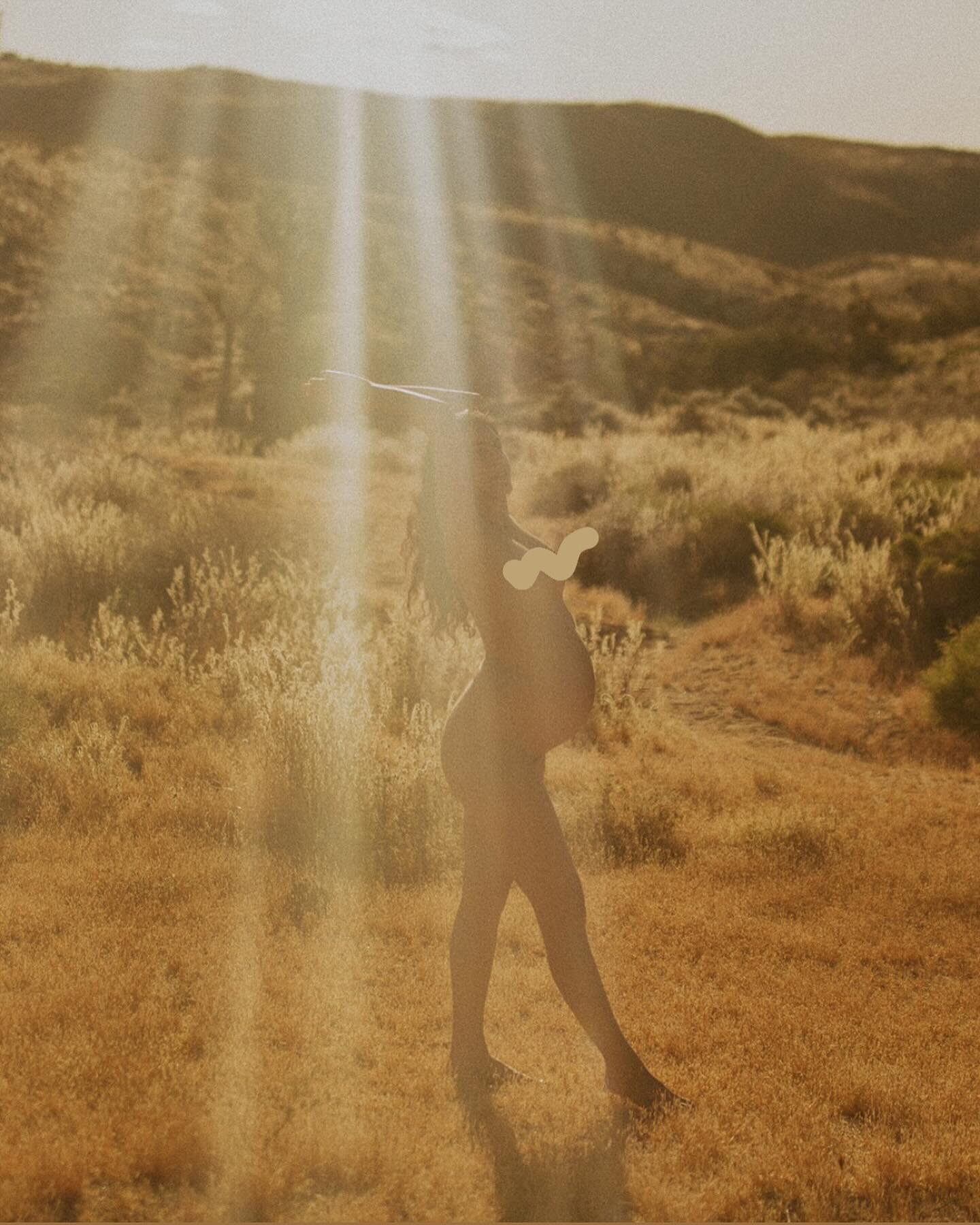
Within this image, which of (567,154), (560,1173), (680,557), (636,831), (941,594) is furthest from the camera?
(567,154)

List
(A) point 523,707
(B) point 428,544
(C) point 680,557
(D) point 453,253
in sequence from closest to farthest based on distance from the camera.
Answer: (A) point 523,707
(B) point 428,544
(C) point 680,557
(D) point 453,253

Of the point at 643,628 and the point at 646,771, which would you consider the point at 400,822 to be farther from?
the point at 643,628

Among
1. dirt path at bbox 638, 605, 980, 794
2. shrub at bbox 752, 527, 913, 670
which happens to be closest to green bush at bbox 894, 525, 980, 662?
shrub at bbox 752, 527, 913, 670

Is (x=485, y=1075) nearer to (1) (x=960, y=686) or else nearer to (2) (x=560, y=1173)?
(2) (x=560, y=1173)

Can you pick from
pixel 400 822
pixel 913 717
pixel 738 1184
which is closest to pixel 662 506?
pixel 913 717

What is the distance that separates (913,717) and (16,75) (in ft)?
251

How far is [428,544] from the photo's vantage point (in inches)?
155

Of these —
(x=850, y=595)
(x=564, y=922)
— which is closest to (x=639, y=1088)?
(x=564, y=922)

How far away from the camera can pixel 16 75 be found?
70125mm

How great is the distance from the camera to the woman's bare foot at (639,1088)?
335 centimetres

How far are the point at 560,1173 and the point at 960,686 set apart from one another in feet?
Result: 18.9

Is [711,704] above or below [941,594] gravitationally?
below

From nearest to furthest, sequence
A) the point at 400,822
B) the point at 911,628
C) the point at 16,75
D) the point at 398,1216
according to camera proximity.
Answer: the point at 398,1216, the point at 400,822, the point at 911,628, the point at 16,75

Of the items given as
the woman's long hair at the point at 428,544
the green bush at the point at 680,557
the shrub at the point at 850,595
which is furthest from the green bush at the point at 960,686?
the woman's long hair at the point at 428,544
